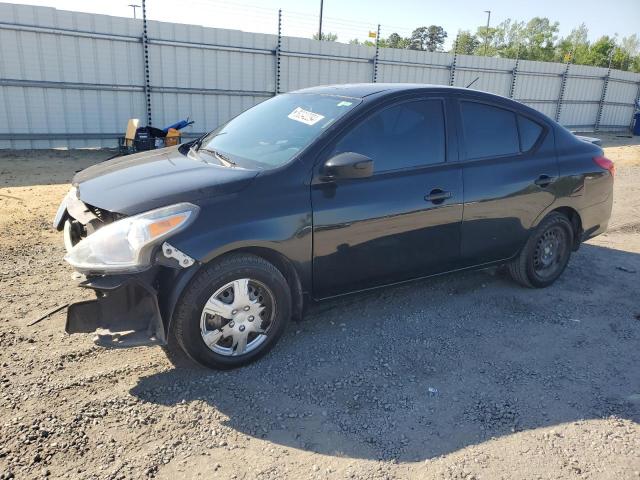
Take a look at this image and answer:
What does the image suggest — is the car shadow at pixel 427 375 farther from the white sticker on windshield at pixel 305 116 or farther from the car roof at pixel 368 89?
the car roof at pixel 368 89

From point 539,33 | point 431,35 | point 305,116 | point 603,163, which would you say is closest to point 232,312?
point 305,116

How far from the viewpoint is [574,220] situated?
494cm

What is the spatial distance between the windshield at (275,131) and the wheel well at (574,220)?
7.76ft

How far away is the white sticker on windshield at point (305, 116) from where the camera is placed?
3.72 m

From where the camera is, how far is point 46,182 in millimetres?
8484

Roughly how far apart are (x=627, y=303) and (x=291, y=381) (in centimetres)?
329

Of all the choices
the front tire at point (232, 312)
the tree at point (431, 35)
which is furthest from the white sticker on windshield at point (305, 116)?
the tree at point (431, 35)

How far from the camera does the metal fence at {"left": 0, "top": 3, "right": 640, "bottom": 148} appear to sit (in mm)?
10786

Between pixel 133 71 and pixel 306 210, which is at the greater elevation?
pixel 133 71

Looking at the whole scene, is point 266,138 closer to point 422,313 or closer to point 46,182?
point 422,313

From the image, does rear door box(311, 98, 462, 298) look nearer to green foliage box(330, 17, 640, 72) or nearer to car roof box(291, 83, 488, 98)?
car roof box(291, 83, 488, 98)

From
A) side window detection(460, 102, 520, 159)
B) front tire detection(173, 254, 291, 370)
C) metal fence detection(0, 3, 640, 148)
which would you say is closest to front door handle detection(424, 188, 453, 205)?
side window detection(460, 102, 520, 159)

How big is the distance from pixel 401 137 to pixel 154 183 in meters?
1.77

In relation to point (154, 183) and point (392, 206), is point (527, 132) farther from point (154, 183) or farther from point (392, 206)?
point (154, 183)
